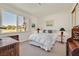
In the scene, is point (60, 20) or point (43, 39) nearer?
point (60, 20)

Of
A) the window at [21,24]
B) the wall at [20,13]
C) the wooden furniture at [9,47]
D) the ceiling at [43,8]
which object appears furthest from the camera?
the window at [21,24]

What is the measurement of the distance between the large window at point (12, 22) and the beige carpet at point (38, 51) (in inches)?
12.8

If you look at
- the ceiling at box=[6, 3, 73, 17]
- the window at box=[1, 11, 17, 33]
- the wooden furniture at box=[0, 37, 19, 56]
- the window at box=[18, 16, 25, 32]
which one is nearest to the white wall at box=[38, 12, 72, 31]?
the ceiling at box=[6, 3, 73, 17]

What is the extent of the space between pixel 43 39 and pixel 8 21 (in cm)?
79

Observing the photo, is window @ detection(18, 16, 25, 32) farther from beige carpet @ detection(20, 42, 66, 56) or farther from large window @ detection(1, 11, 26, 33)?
beige carpet @ detection(20, 42, 66, 56)

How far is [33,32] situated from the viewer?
7.29 ft

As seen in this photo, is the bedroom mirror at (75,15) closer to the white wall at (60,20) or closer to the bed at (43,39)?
the white wall at (60,20)

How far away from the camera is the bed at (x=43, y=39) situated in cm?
225

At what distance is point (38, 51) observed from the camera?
7.23 feet

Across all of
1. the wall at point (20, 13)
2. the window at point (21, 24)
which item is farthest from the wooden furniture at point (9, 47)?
the window at point (21, 24)

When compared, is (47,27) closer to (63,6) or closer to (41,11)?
(41,11)

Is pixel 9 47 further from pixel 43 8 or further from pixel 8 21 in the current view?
pixel 43 8

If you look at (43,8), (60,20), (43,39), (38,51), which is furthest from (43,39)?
(43,8)

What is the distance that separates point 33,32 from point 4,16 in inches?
24.6
